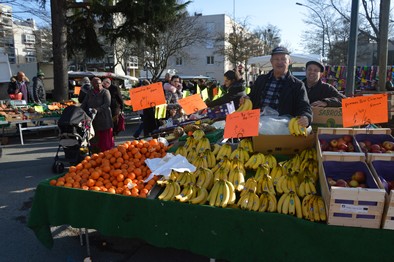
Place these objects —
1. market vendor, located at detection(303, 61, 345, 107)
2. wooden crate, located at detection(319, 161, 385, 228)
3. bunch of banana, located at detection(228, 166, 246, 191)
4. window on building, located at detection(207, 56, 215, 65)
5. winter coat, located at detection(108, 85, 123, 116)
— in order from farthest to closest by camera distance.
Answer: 1. window on building, located at detection(207, 56, 215, 65)
2. winter coat, located at detection(108, 85, 123, 116)
3. market vendor, located at detection(303, 61, 345, 107)
4. bunch of banana, located at detection(228, 166, 246, 191)
5. wooden crate, located at detection(319, 161, 385, 228)

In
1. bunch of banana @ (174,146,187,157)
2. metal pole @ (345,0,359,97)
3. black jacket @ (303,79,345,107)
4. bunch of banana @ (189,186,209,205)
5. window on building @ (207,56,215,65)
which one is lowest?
bunch of banana @ (189,186,209,205)

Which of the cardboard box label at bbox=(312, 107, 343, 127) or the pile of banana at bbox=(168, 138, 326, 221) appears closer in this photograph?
the pile of banana at bbox=(168, 138, 326, 221)

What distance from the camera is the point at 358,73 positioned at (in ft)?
50.0

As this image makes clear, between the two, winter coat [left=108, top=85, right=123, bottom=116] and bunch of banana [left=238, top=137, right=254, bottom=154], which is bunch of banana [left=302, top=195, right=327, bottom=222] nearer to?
bunch of banana [left=238, top=137, right=254, bottom=154]

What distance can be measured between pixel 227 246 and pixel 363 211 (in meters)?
0.98

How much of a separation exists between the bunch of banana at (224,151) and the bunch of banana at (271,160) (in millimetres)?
433

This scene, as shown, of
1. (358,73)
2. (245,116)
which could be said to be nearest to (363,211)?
(245,116)

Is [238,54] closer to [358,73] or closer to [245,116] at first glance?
[358,73]

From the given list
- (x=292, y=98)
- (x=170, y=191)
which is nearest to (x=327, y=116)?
(x=292, y=98)

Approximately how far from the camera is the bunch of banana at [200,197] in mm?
2531

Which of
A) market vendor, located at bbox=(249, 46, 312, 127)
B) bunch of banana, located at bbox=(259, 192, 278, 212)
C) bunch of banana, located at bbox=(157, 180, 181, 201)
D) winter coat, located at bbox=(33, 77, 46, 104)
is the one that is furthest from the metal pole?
winter coat, located at bbox=(33, 77, 46, 104)

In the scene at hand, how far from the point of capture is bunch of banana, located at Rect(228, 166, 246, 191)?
2.68 meters

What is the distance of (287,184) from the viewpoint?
2.61 meters

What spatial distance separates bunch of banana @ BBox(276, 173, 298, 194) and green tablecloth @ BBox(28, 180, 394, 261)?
0.36 metres
